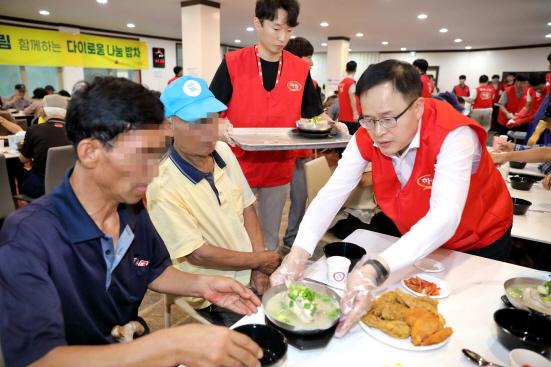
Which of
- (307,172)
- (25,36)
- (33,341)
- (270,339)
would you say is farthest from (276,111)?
(25,36)

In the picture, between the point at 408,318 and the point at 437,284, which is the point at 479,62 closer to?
the point at 437,284

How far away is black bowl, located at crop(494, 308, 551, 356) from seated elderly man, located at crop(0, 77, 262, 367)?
0.65 metres

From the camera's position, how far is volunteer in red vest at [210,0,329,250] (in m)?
2.21

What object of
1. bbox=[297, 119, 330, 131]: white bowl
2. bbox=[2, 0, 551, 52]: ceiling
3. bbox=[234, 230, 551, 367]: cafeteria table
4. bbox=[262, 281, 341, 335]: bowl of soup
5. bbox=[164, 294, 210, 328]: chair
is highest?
bbox=[2, 0, 551, 52]: ceiling

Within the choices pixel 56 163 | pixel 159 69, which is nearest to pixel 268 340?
pixel 56 163

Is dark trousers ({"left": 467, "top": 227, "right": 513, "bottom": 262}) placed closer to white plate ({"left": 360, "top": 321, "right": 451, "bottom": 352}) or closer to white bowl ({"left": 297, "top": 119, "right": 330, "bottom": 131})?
white plate ({"left": 360, "top": 321, "right": 451, "bottom": 352})

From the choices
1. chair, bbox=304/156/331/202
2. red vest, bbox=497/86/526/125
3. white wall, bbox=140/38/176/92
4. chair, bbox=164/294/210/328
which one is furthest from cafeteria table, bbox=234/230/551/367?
white wall, bbox=140/38/176/92

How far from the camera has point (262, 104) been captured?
2377 mm

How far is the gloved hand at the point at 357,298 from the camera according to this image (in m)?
1.00

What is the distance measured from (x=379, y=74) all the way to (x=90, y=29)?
11.4 m

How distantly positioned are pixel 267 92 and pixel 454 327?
174 cm

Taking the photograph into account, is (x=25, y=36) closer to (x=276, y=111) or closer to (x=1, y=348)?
(x=276, y=111)

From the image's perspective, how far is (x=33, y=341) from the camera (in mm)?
736

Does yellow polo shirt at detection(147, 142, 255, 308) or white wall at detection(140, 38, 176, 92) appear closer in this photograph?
yellow polo shirt at detection(147, 142, 255, 308)
